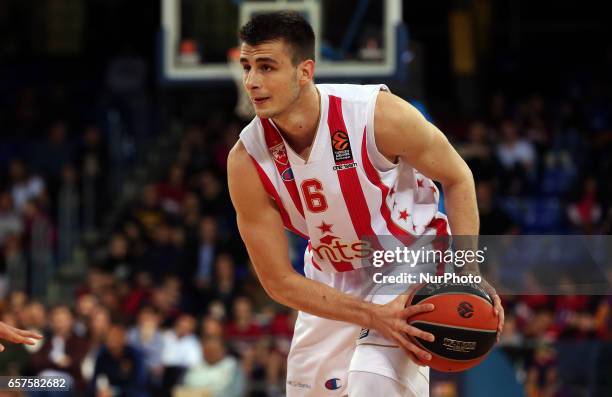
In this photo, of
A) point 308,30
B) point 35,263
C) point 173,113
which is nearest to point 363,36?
point 308,30

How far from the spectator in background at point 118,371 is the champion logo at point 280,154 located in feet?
19.0

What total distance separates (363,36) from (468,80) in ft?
35.7

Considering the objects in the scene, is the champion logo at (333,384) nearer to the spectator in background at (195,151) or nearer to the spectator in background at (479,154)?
the spectator in background at (479,154)

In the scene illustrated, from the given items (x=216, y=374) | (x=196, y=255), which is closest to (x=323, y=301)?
(x=216, y=374)

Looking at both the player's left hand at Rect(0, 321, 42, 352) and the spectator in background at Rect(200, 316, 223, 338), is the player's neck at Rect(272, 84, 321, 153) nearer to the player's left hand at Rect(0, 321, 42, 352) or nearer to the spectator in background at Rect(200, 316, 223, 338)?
the player's left hand at Rect(0, 321, 42, 352)

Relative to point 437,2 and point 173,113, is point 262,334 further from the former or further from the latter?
point 437,2

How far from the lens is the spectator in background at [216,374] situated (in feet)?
34.6

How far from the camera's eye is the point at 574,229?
14.1 meters

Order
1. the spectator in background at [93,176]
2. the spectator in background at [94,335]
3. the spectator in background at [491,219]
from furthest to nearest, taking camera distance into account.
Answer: the spectator in background at [93,176]
the spectator in background at [491,219]
the spectator in background at [94,335]

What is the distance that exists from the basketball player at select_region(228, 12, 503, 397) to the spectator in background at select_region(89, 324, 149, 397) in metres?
5.53

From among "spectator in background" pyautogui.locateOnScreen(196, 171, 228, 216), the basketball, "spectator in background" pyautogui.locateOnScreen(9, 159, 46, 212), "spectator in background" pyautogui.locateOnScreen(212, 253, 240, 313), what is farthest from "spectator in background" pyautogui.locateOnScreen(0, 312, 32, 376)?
the basketball

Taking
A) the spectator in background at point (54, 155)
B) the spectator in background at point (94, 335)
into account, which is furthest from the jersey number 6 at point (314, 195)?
the spectator in background at point (54, 155)

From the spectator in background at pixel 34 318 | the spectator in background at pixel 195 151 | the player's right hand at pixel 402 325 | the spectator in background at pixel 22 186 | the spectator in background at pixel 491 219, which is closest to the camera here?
the player's right hand at pixel 402 325

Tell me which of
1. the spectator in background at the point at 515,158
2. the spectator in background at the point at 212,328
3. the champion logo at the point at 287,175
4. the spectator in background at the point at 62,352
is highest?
the champion logo at the point at 287,175
